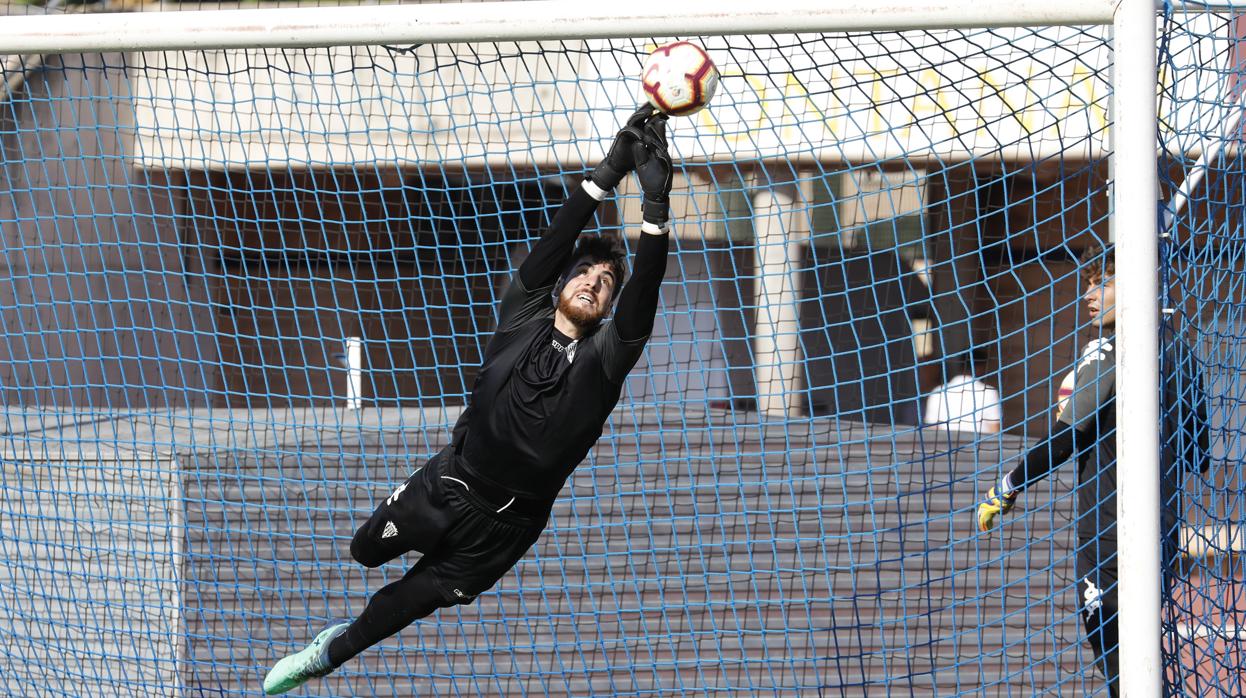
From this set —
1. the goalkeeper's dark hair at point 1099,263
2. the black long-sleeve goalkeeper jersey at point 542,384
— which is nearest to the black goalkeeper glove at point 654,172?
the black long-sleeve goalkeeper jersey at point 542,384

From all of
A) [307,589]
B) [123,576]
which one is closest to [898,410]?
[307,589]

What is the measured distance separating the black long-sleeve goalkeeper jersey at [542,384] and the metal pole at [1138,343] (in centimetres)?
154

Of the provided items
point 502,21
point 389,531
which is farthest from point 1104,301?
point 389,531

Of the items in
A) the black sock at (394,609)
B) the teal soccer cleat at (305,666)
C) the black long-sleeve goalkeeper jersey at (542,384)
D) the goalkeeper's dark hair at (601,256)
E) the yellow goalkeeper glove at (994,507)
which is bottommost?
the teal soccer cleat at (305,666)

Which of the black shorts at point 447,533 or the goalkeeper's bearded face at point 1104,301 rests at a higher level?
the goalkeeper's bearded face at point 1104,301

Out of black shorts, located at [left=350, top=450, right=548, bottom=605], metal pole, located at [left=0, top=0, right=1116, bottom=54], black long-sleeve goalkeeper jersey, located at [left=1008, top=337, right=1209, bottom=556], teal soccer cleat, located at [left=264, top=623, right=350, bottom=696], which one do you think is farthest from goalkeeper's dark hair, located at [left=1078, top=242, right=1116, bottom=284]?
teal soccer cleat, located at [left=264, top=623, right=350, bottom=696]

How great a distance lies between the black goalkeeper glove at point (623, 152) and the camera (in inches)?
155

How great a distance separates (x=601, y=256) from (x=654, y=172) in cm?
54

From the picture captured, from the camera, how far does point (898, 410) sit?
32.0ft

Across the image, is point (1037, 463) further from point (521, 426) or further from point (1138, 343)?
point (521, 426)

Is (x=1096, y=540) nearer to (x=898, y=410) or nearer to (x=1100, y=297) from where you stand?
(x=1100, y=297)

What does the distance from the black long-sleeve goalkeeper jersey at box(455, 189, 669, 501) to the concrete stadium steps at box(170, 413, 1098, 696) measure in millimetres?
2137

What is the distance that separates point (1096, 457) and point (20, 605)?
5.28m

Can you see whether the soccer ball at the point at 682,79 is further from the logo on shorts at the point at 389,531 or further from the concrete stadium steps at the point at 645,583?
the concrete stadium steps at the point at 645,583
